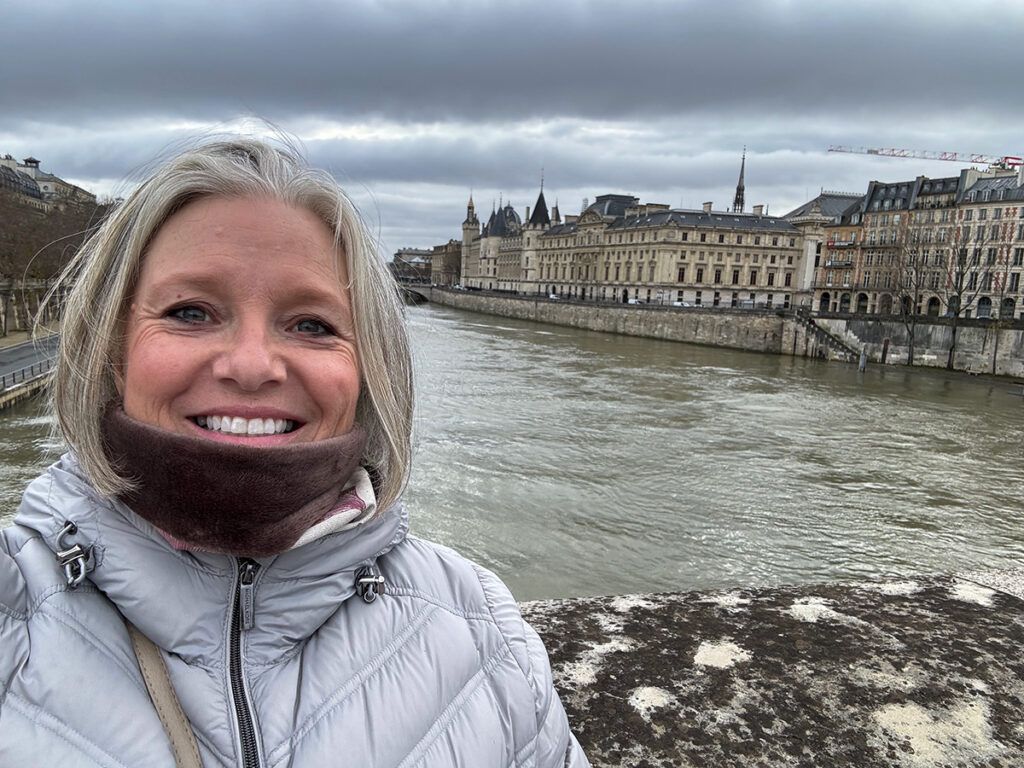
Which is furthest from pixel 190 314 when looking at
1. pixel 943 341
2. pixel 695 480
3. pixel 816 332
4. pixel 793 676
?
pixel 816 332

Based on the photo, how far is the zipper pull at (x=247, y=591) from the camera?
0.96m

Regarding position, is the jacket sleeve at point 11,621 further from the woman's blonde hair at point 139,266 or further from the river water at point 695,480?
the river water at point 695,480

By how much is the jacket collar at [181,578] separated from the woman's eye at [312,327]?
0.32 meters

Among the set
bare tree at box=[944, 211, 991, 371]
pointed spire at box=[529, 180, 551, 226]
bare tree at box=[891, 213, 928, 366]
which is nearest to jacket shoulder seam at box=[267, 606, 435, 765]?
bare tree at box=[944, 211, 991, 371]

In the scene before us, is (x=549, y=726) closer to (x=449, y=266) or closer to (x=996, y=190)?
(x=996, y=190)

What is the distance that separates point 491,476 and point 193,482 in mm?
10828

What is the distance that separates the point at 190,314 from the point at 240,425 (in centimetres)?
19

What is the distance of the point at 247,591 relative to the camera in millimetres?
967

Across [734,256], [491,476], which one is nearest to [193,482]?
[491,476]

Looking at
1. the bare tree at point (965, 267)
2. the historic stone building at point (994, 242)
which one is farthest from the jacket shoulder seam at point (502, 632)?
the historic stone building at point (994, 242)

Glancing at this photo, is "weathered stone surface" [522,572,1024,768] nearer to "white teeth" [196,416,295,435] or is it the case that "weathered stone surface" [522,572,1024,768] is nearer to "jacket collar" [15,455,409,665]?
"jacket collar" [15,455,409,665]

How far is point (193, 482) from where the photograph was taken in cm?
91

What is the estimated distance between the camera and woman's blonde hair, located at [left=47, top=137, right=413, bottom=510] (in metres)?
1.01

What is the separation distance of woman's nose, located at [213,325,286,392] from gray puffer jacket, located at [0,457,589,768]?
0.77 ft
